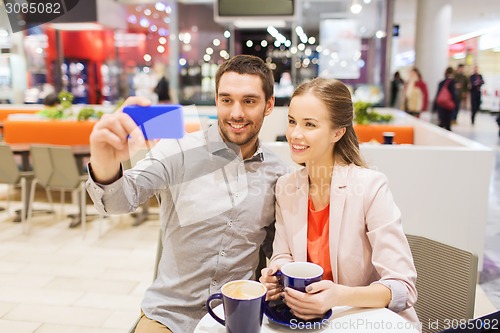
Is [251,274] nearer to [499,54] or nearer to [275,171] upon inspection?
[275,171]

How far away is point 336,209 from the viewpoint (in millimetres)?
1407

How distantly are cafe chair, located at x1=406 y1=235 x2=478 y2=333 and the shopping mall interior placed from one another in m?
0.27

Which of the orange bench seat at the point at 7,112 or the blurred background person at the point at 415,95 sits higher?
the blurred background person at the point at 415,95

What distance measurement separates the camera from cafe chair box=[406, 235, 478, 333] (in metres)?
1.57

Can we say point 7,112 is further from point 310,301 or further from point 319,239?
point 310,301

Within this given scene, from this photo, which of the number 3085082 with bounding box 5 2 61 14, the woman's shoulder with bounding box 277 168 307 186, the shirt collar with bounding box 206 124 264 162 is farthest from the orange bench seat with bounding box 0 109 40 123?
the woman's shoulder with bounding box 277 168 307 186

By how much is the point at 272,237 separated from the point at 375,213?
41 cm

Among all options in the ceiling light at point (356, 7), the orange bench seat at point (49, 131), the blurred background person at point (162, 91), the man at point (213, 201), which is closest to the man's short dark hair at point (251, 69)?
the man at point (213, 201)

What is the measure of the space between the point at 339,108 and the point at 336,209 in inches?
12.2

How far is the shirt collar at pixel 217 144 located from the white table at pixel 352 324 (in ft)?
1.92

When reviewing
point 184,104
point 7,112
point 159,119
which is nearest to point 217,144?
point 159,119

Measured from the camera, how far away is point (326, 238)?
144 centimetres

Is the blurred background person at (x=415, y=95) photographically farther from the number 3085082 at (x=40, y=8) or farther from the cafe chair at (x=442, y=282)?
the number 3085082 at (x=40, y=8)

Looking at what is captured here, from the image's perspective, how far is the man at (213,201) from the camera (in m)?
1.53
